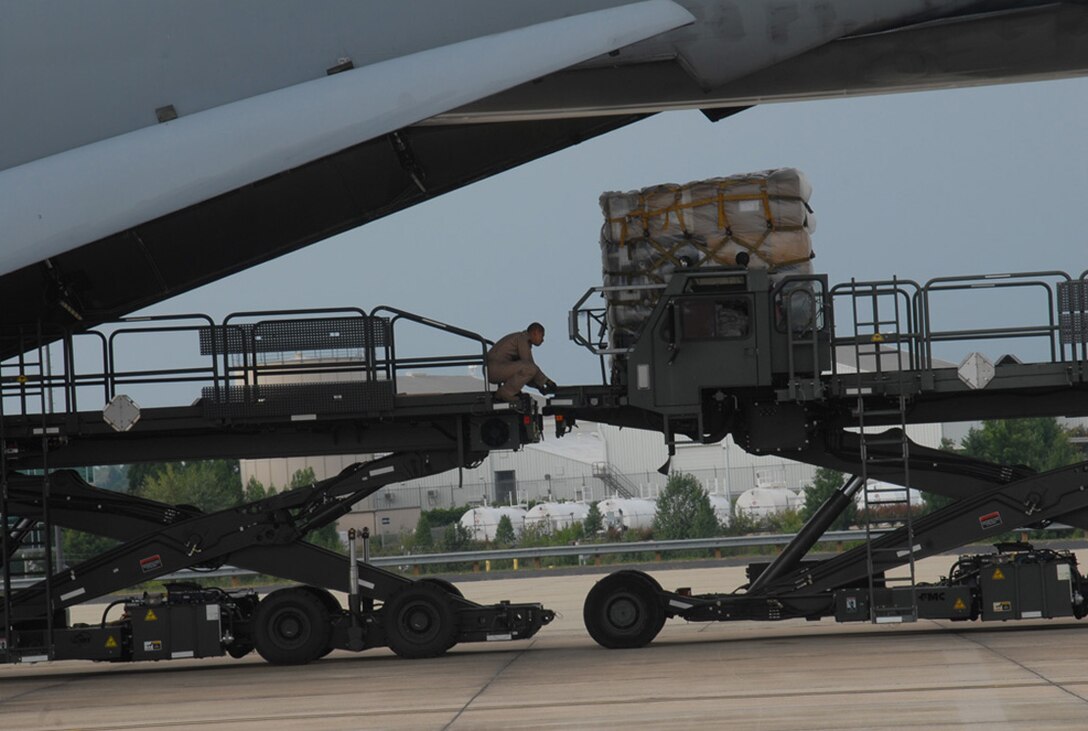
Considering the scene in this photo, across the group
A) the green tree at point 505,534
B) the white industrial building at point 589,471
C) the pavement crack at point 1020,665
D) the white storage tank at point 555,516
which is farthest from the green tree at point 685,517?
the pavement crack at point 1020,665

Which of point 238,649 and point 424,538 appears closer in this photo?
point 238,649

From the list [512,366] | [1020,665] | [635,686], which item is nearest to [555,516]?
[512,366]

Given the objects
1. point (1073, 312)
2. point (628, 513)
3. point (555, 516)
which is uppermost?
point (1073, 312)

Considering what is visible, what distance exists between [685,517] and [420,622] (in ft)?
90.4

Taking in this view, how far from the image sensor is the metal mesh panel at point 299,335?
587 inches

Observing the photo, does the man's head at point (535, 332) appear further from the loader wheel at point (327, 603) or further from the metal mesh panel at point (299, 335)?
the loader wheel at point (327, 603)

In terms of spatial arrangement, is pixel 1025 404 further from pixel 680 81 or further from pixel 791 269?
pixel 680 81

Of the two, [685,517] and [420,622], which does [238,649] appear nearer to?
[420,622]

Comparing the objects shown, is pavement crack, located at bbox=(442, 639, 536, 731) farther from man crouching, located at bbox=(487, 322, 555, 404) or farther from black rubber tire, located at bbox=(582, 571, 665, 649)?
man crouching, located at bbox=(487, 322, 555, 404)

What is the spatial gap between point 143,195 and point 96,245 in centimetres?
489

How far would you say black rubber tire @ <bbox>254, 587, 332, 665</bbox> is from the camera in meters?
15.0

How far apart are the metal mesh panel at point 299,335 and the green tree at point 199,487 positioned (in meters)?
36.0

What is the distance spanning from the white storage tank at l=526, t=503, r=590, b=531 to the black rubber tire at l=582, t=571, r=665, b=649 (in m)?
29.4

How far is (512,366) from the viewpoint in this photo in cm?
1482
